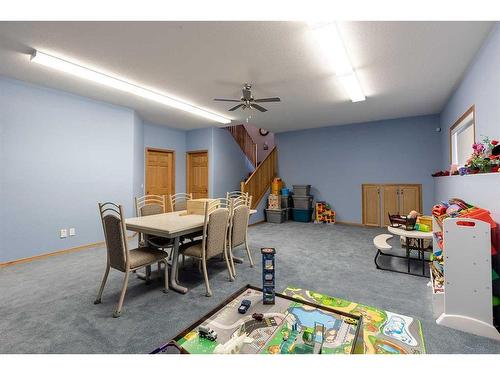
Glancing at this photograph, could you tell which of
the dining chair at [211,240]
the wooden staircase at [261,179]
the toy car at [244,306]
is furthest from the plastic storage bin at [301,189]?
the toy car at [244,306]

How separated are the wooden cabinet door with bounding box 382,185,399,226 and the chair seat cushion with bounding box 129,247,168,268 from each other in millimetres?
5456

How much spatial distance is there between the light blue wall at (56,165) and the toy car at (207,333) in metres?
3.71

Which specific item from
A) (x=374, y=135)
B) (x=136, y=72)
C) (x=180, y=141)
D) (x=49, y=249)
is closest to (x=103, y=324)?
(x=49, y=249)

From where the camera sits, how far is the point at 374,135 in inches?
235

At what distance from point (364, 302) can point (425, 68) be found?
305 centimetres

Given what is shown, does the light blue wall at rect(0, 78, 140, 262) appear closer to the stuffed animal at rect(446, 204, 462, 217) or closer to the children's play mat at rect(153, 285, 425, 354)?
the children's play mat at rect(153, 285, 425, 354)

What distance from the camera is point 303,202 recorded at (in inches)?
263

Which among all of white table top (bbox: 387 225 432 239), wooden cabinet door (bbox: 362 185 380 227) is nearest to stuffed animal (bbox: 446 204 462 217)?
white table top (bbox: 387 225 432 239)

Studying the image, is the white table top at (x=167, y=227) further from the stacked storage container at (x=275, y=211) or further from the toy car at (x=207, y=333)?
the stacked storage container at (x=275, y=211)

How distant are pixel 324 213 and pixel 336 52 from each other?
15.1ft

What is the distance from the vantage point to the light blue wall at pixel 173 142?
227 inches

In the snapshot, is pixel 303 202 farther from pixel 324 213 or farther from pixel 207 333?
pixel 207 333

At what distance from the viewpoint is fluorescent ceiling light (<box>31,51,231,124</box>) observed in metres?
2.71
